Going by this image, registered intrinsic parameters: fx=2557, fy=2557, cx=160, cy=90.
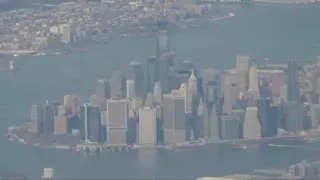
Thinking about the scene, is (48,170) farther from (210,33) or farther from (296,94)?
(210,33)

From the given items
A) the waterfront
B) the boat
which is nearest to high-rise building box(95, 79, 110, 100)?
the waterfront

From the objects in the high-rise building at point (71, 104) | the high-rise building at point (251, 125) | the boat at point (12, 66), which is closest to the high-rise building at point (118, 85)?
the high-rise building at point (71, 104)

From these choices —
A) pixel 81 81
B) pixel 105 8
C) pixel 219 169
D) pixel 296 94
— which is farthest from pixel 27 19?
pixel 219 169

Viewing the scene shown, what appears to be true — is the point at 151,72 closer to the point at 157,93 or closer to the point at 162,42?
the point at 157,93

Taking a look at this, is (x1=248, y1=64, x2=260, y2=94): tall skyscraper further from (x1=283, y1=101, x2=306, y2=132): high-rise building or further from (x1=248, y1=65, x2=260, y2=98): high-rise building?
(x1=283, y1=101, x2=306, y2=132): high-rise building

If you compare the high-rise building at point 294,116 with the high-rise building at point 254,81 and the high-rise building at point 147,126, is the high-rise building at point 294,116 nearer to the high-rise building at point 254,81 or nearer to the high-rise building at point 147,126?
the high-rise building at point 254,81

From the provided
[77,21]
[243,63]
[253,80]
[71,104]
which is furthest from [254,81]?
[77,21]
